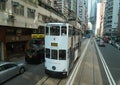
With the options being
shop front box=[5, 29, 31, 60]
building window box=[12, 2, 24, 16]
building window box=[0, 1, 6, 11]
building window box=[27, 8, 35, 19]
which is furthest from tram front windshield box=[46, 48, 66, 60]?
A: building window box=[27, 8, 35, 19]

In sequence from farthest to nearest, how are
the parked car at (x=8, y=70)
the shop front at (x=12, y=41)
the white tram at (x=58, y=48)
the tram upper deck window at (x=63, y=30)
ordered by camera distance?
the shop front at (x=12, y=41) < the tram upper deck window at (x=63, y=30) < the white tram at (x=58, y=48) < the parked car at (x=8, y=70)

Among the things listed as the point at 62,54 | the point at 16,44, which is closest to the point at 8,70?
the point at 62,54

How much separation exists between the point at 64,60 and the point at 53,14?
31.9 meters

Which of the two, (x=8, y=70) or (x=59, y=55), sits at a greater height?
(x=59, y=55)

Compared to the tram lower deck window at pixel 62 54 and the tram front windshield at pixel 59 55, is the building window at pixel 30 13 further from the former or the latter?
the tram lower deck window at pixel 62 54

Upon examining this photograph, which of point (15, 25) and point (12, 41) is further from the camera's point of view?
point (12, 41)

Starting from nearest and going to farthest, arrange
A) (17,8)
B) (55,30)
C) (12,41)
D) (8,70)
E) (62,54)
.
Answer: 1. (8,70)
2. (62,54)
3. (55,30)
4. (12,41)
5. (17,8)

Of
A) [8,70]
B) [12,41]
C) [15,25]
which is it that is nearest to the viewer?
[8,70]

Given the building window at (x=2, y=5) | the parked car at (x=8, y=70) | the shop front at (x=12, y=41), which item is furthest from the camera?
the shop front at (x=12, y=41)

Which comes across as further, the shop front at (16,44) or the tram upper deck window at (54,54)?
the shop front at (16,44)

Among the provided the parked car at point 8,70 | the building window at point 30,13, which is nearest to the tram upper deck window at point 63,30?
the parked car at point 8,70

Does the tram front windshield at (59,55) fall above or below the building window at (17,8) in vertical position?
below

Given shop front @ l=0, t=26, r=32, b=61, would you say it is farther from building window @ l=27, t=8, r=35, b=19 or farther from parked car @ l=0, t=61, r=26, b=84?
parked car @ l=0, t=61, r=26, b=84

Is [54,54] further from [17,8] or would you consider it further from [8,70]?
[17,8]
